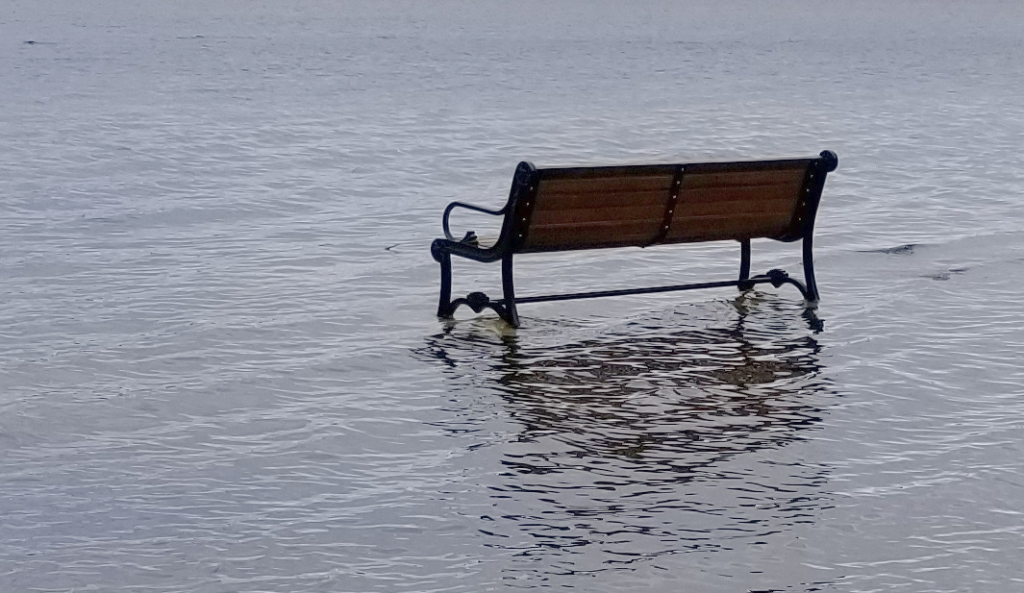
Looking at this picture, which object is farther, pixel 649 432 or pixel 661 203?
pixel 661 203

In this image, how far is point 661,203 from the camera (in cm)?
912

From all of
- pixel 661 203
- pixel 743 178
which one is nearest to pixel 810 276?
pixel 743 178

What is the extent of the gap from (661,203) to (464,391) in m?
2.00

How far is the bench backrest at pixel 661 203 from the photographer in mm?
8742

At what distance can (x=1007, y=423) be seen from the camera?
7289 mm

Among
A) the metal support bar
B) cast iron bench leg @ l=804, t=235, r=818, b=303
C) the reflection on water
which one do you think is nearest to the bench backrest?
cast iron bench leg @ l=804, t=235, r=818, b=303

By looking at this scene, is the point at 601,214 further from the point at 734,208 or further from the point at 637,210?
the point at 734,208

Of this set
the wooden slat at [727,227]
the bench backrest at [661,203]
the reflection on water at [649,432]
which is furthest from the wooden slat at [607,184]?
the reflection on water at [649,432]

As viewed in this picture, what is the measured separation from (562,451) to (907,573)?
182 cm

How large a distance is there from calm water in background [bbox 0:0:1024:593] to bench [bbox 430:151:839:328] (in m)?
0.47

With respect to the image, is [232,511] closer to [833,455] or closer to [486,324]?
[833,455]

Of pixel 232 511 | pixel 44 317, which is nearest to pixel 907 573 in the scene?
pixel 232 511

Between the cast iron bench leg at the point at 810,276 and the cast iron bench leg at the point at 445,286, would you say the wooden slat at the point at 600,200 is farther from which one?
the cast iron bench leg at the point at 810,276

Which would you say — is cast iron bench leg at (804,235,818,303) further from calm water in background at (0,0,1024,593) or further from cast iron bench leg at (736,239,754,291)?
cast iron bench leg at (736,239,754,291)
